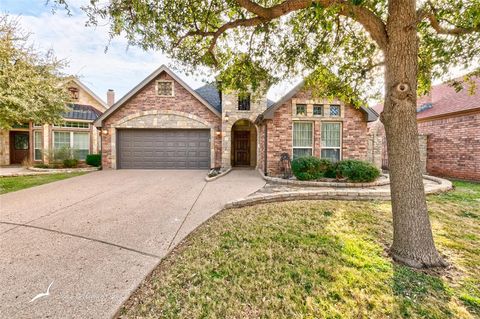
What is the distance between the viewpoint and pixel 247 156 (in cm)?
1538

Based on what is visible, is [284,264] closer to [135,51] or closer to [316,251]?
[316,251]

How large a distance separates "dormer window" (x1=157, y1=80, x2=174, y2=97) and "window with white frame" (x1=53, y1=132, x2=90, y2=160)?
7438 millimetres

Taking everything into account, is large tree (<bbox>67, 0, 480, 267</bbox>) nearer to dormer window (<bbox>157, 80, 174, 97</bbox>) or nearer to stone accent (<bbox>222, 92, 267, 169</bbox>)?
stone accent (<bbox>222, 92, 267, 169</bbox>)

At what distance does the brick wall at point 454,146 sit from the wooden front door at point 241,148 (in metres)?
10.8

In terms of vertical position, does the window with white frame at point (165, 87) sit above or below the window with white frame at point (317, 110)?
above

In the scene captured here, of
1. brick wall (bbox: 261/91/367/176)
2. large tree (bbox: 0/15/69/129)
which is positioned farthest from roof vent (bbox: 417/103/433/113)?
large tree (bbox: 0/15/69/129)

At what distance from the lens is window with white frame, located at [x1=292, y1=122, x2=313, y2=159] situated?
9.83 metres

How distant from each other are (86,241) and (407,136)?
17.3 feet

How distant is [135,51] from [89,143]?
13.4 m

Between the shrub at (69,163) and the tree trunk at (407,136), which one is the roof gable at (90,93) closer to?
the shrub at (69,163)

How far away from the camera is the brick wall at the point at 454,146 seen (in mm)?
9492

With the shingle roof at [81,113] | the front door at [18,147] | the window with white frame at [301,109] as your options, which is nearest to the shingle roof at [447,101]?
the window with white frame at [301,109]

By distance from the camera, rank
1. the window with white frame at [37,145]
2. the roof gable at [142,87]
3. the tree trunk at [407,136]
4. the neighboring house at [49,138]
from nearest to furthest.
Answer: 1. the tree trunk at [407,136]
2. the roof gable at [142,87]
3. the neighboring house at [49,138]
4. the window with white frame at [37,145]

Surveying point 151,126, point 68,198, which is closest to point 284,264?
point 68,198
